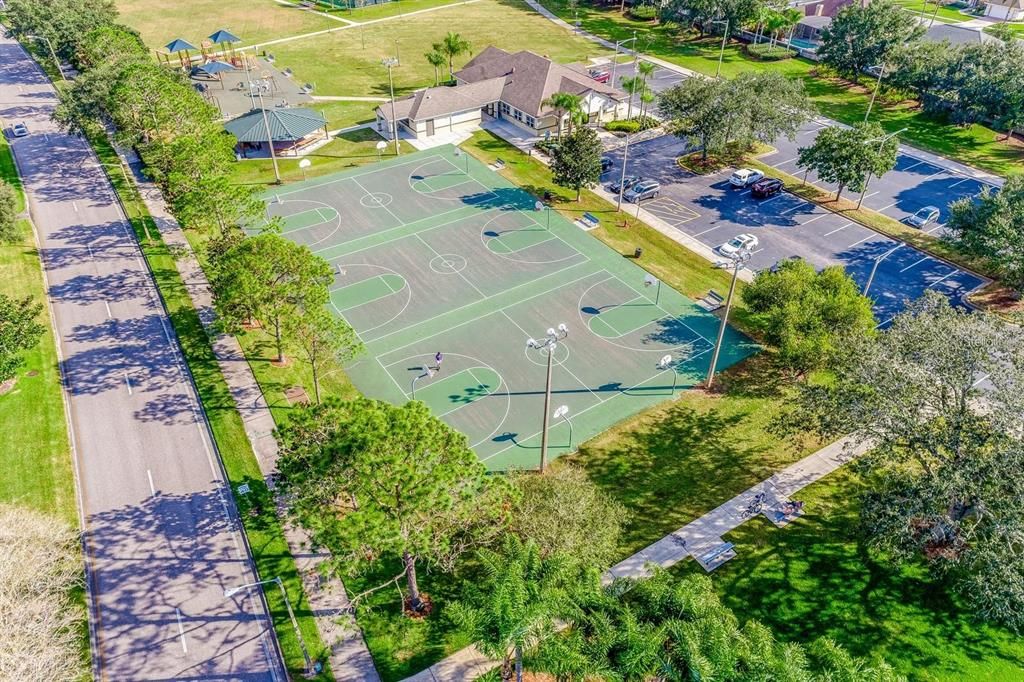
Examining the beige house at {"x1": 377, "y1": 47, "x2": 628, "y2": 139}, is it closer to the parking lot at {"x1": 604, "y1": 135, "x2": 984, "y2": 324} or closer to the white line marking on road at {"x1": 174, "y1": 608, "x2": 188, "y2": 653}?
the parking lot at {"x1": 604, "y1": 135, "x2": 984, "y2": 324}

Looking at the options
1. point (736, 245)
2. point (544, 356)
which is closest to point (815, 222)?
point (736, 245)

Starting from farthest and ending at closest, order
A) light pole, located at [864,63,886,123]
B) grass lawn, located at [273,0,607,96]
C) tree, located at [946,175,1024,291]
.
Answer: grass lawn, located at [273,0,607,96]
light pole, located at [864,63,886,123]
tree, located at [946,175,1024,291]

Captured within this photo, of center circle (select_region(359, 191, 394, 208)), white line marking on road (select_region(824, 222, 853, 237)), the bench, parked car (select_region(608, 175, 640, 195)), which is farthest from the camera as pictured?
parked car (select_region(608, 175, 640, 195))

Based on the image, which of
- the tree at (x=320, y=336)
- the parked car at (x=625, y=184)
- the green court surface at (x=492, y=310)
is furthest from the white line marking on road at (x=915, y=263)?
the tree at (x=320, y=336)

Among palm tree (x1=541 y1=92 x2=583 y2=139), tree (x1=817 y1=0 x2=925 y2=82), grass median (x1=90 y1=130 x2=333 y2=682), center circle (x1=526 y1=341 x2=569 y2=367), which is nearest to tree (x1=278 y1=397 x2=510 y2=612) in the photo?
grass median (x1=90 y1=130 x2=333 y2=682)

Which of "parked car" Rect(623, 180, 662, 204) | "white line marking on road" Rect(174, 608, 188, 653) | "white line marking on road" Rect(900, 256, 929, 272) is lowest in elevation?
"white line marking on road" Rect(174, 608, 188, 653)

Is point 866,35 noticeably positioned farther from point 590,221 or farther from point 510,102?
point 590,221

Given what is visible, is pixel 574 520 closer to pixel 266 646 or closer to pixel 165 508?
pixel 266 646
